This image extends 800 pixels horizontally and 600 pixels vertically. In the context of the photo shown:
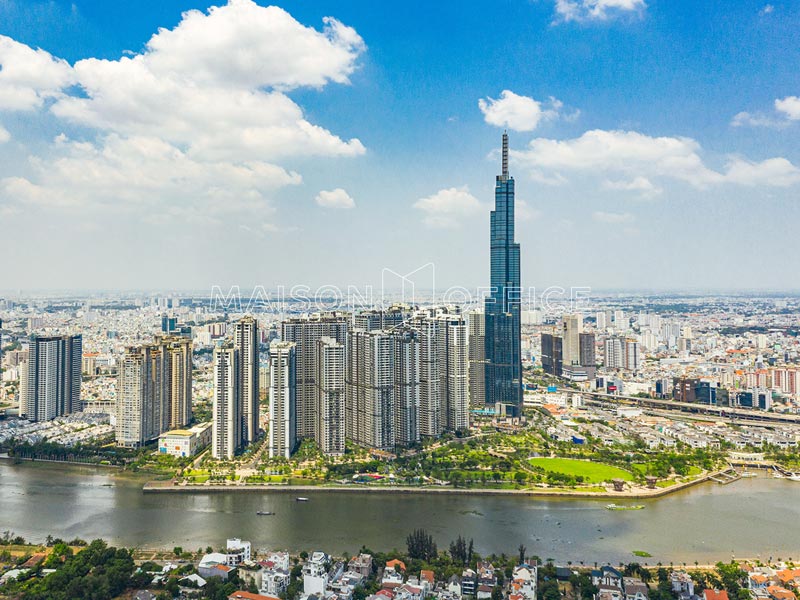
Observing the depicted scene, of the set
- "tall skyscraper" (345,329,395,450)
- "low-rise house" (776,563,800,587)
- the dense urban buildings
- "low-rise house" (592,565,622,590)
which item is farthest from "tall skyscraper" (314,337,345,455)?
"low-rise house" (776,563,800,587)

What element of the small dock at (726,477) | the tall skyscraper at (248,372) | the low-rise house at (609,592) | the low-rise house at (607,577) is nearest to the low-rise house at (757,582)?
the low-rise house at (607,577)

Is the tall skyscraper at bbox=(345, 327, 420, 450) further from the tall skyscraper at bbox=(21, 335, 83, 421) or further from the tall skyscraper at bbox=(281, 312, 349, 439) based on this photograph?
the tall skyscraper at bbox=(21, 335, 83, 421)

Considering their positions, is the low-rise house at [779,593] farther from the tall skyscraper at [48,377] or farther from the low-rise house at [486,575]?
the tall skyscraper at [48,377]

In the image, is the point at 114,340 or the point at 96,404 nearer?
the point at 96,404

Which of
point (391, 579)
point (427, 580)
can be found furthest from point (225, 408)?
point (427, 580)

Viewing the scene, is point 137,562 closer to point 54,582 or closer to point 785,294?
point 54,582

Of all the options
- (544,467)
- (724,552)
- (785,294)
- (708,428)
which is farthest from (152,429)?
(785,294)

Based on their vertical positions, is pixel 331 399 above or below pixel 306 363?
below

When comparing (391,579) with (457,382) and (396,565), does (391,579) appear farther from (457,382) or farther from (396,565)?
(457,382)
